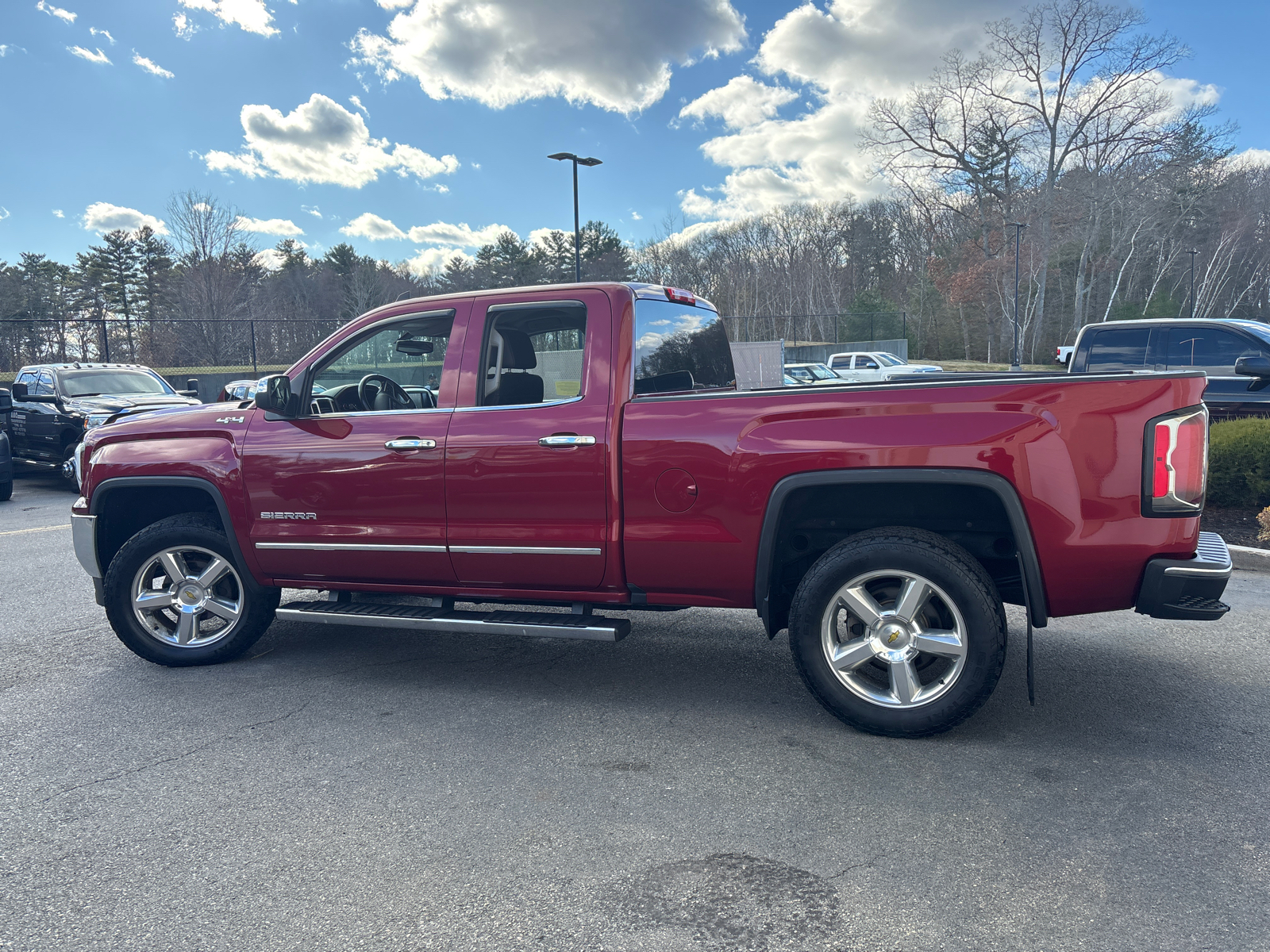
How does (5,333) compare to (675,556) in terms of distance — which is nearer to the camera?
(675,556)

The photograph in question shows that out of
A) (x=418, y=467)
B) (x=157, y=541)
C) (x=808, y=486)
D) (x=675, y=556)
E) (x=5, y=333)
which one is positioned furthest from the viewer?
(x=5, y=333)

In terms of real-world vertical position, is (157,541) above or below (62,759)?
above

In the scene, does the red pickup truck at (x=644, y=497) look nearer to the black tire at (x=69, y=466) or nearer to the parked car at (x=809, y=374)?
the black tire at (x=69, y=466)

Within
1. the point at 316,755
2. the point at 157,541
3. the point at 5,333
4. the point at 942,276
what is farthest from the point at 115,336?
the point at 942,276

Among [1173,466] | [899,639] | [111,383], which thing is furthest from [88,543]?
[111,383]

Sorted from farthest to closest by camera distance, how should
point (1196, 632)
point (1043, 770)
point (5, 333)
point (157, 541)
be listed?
1. point (5, 333)
2. point (1196, 632)
3. point (157, 541)
4. point (1043, 770)

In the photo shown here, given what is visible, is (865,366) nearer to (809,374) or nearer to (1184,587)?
(809,374)

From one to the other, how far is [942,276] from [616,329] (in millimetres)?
58089

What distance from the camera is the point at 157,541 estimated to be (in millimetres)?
4746

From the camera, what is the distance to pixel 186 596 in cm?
483

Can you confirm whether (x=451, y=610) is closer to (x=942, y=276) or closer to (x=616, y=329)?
(x=616, y=329)

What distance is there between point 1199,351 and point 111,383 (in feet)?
52.5

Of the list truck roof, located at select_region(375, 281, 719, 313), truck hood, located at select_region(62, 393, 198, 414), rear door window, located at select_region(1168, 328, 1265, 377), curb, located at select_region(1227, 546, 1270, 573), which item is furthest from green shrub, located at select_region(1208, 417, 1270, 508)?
truck hood, located at select_region(62, 393, 198, 414)

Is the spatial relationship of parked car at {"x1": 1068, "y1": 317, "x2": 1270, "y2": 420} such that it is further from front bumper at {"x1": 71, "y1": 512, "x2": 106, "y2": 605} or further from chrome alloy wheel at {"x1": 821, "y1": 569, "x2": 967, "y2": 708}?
front bumper at {"x1": 71, "y1": 512, "x2": 106, "y2": 605}
